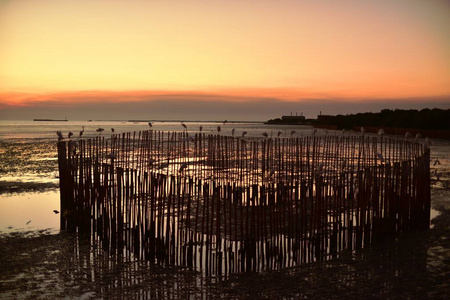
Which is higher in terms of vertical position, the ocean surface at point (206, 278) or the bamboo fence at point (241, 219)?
the bamboo fence at point (241, 219)

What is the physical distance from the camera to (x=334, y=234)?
7004 millimetres

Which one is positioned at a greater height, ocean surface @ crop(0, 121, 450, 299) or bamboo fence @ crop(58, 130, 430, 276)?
bamboo fence @ crop(58, 130, 430, 276)

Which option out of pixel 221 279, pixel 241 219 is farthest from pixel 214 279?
pixel 241 219

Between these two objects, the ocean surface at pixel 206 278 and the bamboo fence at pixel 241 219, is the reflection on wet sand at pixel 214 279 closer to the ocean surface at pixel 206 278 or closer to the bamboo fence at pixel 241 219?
the ocean surface at pixel 206 278

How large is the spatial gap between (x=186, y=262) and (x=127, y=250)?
132 cm

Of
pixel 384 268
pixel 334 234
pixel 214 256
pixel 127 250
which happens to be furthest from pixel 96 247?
pixel 384 268

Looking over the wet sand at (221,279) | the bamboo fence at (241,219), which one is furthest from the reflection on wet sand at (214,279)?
the bamboo fence at (241,219)

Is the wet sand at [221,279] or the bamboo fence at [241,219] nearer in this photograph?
the wet sand at [221,279]

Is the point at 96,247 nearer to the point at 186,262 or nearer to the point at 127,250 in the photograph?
the point at 127,250

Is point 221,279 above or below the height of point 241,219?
below

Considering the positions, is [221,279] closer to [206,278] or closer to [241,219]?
[206,278]

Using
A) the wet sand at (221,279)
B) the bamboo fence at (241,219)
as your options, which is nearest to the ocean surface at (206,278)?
the wet sand at (221,279)

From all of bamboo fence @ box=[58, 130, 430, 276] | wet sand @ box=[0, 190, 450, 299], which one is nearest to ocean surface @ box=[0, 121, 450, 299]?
wet sand @ box=[0, 190, 450, 299]

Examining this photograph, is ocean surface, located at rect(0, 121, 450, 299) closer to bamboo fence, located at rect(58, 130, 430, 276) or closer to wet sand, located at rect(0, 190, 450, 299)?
wet sand, located at rect(0, 190, 450, 299)
